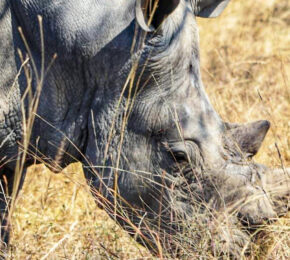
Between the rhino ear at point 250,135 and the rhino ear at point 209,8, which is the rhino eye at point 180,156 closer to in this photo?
the rhino ear at point 250,135

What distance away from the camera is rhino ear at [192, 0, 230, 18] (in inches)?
160

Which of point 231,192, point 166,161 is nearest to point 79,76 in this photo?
point 166,161

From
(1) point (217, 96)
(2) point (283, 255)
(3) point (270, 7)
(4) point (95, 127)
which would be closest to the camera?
(2) point (283, 255)

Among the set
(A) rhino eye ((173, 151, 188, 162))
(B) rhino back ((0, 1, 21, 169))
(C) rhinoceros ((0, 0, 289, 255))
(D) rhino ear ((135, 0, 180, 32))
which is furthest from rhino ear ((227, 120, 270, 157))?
(B) rhino back ((0, 1, 21, 169))

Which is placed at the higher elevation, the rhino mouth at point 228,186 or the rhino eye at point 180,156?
the rhino eye at point 180,156

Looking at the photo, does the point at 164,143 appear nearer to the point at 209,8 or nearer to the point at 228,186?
the point at 228,186

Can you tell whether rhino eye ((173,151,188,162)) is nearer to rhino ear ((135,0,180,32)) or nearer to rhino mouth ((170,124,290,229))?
rhino mouth ((170,124,290,229))

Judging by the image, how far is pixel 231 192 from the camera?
11.7 feet

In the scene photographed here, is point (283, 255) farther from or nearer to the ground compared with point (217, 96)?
nearer to the ground

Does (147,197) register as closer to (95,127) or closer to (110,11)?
(95,127)

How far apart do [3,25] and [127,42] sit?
523mm

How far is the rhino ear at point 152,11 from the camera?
11.1 ft

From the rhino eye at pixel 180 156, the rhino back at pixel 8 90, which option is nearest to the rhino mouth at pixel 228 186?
the rhino eye at pixel 180 156

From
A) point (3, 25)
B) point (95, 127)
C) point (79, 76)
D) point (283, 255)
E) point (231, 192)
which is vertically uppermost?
point (3, 25)
